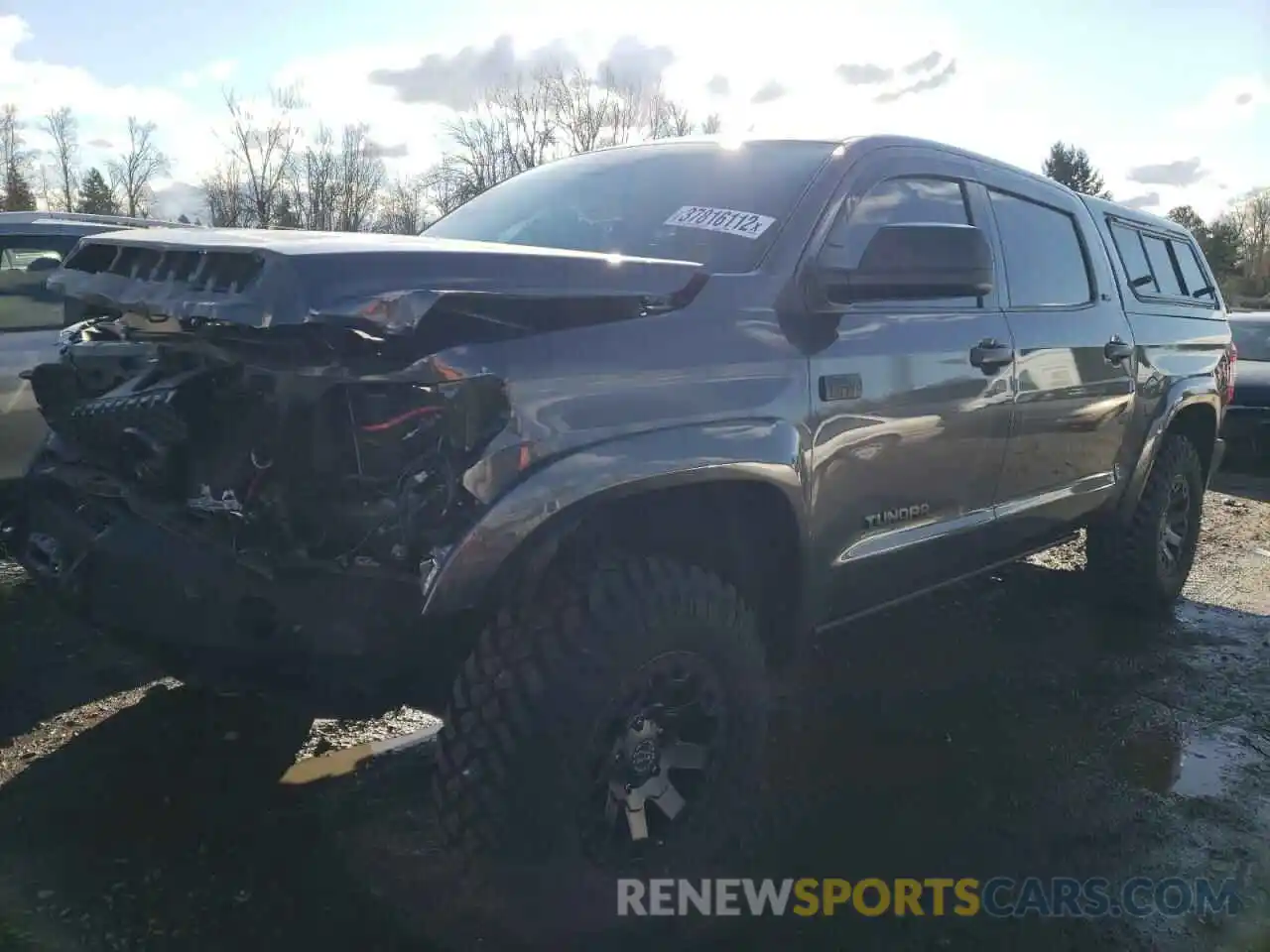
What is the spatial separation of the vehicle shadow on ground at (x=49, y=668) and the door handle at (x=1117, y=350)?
393 cm

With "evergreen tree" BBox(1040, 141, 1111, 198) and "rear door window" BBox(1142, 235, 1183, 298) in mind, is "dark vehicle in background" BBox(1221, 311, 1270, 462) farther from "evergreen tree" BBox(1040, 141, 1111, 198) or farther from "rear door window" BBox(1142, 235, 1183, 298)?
"evergreen tree" BBox(1040, 141, 1111, 198)

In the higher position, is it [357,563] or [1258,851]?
[357,563]

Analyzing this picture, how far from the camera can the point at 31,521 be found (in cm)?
294

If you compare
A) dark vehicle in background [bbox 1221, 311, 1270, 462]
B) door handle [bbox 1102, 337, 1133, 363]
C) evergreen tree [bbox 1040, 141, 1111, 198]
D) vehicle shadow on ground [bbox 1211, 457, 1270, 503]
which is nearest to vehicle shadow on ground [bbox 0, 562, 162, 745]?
door handle [bbox 1102, 337, 1133, 363]

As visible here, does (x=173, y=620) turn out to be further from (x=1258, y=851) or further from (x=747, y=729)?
(x=1258, y=851)

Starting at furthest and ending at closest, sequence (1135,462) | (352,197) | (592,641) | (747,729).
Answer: (352,197) → (1135,462) → (747,729) → (592,641)

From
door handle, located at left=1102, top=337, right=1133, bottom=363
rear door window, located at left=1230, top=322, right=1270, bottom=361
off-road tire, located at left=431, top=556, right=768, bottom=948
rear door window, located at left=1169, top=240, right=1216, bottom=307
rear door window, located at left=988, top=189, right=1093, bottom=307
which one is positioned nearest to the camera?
off-road tire, located at left=431, top=556, right=768, bottom=948

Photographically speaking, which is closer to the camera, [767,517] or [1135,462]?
[767,517]

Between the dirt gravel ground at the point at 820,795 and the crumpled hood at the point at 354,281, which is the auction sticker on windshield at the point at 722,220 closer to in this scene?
the crumpled hood at the point at 354,281

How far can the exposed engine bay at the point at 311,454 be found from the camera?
214 centimetres

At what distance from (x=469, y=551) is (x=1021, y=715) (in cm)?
278

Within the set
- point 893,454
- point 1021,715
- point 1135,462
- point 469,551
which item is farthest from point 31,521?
point 1135,462

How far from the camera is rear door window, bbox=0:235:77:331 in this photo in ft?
18.1

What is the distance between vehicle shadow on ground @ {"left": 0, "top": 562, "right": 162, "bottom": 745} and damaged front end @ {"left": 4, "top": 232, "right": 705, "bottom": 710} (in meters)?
1.31
